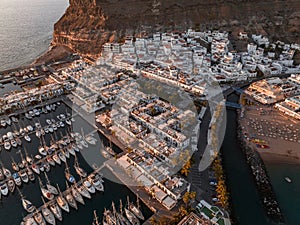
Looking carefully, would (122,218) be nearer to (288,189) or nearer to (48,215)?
(48,215)

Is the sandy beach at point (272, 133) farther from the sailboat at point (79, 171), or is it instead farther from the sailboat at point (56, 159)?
the sailboat at point (56, 159)

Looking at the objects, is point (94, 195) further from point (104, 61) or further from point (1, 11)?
point (1, 11)

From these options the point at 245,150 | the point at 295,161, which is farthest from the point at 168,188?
the point at 295,161

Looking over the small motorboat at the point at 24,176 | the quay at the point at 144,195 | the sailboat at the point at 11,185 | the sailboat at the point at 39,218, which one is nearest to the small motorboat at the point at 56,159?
the small motorboat at the point at 24,176

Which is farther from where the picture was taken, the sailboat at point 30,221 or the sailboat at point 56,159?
the sailboat at point 56,159

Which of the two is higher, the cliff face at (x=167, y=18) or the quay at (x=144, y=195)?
the cliff face at (x=167, y=18)
